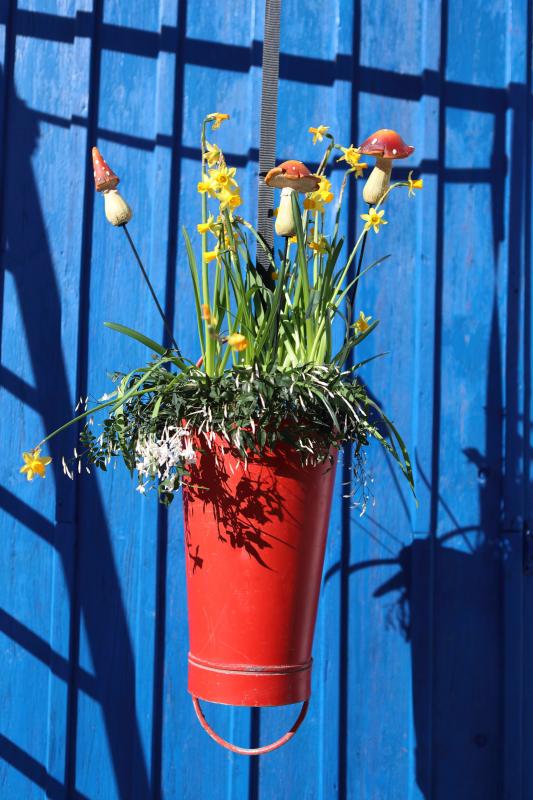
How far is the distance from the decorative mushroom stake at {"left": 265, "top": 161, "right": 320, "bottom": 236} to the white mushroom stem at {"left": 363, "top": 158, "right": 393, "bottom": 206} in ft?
0.44

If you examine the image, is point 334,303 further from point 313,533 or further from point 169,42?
point 169,42

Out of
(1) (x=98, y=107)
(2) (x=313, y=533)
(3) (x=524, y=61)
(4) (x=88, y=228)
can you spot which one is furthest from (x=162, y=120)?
(2) (x=313, y=533)

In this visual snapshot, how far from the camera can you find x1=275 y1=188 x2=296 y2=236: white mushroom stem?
6.50 ft

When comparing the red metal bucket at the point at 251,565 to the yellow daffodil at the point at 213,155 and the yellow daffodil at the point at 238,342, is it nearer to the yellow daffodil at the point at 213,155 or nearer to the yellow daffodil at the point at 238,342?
the yellow daffodil at the point at 238,342

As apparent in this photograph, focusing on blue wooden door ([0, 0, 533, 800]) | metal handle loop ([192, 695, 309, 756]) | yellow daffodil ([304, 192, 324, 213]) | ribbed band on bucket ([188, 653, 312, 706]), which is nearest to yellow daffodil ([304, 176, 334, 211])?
yellow daffodil ([304, 192, 324, 213])

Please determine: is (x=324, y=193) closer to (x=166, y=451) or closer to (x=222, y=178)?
(x=222, y=178)

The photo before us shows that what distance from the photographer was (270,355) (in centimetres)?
198

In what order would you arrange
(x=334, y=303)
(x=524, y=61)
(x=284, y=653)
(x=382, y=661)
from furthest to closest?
(x=524, y=61) → (x=382, y=661) → (x=334, y=303) → (x=284, y=653)

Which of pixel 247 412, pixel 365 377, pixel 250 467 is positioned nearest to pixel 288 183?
pixel 247 412

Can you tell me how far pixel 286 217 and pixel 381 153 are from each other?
0.80 ft

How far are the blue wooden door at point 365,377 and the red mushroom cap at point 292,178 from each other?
0.79 meters

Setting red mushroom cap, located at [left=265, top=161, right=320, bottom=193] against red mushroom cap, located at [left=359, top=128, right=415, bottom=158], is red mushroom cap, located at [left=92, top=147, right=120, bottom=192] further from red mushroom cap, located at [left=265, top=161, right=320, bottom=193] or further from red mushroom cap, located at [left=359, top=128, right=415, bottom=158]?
red mushroom cap, located at [left=359, top=128, right=415, bottom=158]

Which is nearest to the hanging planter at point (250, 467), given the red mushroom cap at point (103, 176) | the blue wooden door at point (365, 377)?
the red mushroom cap at point (103, 176)

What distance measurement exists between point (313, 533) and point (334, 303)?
0.53 m
